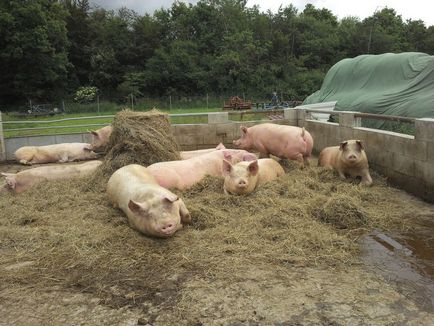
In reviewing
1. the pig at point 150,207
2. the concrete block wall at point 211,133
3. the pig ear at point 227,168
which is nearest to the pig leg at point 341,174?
the pig ear at point 227,168

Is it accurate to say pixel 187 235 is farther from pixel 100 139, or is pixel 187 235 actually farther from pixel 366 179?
pixel 100 139

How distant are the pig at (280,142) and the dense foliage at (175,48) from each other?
99.6ft

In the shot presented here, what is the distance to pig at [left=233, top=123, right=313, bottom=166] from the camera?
8281 mm

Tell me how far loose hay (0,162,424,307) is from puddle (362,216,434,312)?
0.22 meters

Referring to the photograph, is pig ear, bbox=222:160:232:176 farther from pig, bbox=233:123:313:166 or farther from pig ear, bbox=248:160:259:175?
pig, bbox=233:123:313:166

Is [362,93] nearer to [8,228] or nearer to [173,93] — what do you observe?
[8,228]

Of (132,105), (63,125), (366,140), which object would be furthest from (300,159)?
(132,105)

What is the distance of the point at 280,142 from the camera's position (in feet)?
28.0

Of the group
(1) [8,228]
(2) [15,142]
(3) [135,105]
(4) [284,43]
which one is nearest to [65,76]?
(3) [135,105]

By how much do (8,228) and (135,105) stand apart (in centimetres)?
3245

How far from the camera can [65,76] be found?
3897 cm

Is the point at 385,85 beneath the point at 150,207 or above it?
above

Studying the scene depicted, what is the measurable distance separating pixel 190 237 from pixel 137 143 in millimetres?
3438

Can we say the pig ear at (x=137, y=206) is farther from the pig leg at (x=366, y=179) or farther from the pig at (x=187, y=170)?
the pig leg at (x=366, y=179)
